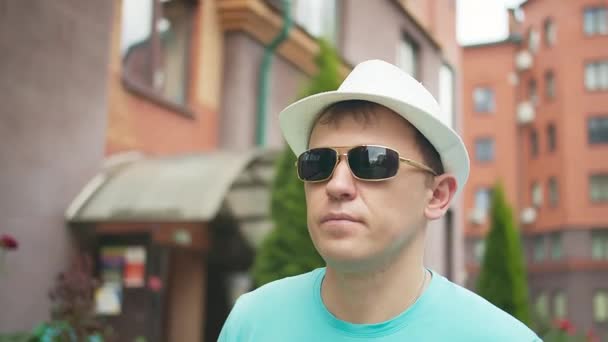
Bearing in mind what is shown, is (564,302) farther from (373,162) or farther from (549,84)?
(373,162)

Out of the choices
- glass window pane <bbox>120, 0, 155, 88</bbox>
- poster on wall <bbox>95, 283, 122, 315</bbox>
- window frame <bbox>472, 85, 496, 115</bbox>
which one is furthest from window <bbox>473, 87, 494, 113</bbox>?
poster on wall <bbox>95, 283, 122, 315</bbox>

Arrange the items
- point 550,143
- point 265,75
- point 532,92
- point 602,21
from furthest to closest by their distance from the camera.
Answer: point 532,92 → point 550,143 → point 602,21 → point 265,75

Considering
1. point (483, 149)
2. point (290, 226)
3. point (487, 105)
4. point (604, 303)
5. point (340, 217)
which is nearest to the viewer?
point (340, 217)

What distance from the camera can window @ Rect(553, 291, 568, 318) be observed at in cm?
3105

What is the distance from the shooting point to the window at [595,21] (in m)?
31.8

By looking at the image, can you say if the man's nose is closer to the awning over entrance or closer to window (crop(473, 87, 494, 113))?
the awning over entrance

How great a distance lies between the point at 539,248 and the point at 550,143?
16.2 ft

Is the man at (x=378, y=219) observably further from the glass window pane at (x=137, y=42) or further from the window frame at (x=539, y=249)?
the window frame at (x=539, y=249)

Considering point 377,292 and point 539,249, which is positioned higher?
point 377,292

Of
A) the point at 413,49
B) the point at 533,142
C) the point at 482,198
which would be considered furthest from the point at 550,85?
the point at 413,49

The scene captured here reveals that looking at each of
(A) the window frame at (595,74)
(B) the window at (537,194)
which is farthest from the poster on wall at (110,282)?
(B) the window at (537,194)

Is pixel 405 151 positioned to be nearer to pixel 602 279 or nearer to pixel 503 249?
pixel 503 249

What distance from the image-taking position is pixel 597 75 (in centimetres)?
3189

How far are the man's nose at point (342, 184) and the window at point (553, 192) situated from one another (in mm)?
33024
